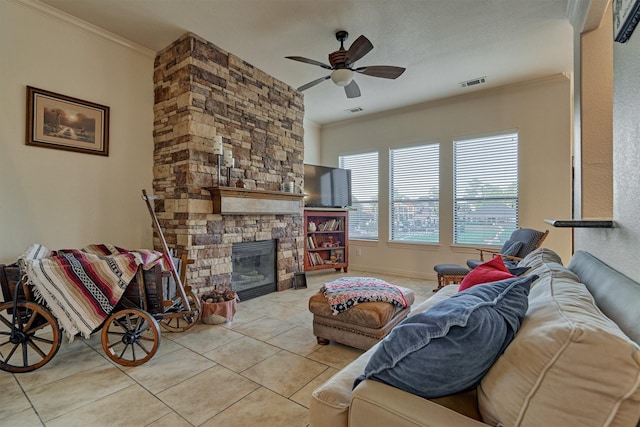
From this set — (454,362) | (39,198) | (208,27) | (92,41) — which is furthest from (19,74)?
(454,362)

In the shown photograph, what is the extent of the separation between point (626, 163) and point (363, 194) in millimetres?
4794

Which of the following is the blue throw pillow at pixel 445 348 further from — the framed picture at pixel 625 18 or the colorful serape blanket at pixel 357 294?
the colorful serape blanket at pixel 357 294

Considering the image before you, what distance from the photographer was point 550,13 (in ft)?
9.59

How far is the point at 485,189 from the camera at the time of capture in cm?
475

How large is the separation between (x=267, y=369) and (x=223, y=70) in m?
3.29

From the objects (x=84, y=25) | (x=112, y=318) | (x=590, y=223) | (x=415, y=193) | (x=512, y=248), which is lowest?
(x=112, y=318)

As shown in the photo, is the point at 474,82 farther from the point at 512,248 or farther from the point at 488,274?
the point at 488,274

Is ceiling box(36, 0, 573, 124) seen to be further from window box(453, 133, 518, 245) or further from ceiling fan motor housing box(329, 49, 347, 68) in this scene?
window box(453, 133, 518, 245)

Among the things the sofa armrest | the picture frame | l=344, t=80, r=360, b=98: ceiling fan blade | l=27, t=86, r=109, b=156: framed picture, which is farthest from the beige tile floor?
l=344, t=80, r=360, b=98: ceiling fan blade

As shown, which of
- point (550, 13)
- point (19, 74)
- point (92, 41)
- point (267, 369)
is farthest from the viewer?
point (92, 41)

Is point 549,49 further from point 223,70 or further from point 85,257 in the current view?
point 85,257

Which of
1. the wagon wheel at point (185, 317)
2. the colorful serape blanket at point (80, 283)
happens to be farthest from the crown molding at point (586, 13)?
the wagon wheel at point (185, 317)

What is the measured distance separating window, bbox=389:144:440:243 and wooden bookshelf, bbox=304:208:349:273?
933 millimetres

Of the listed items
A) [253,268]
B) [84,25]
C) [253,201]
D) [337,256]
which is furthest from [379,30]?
[337,256]
